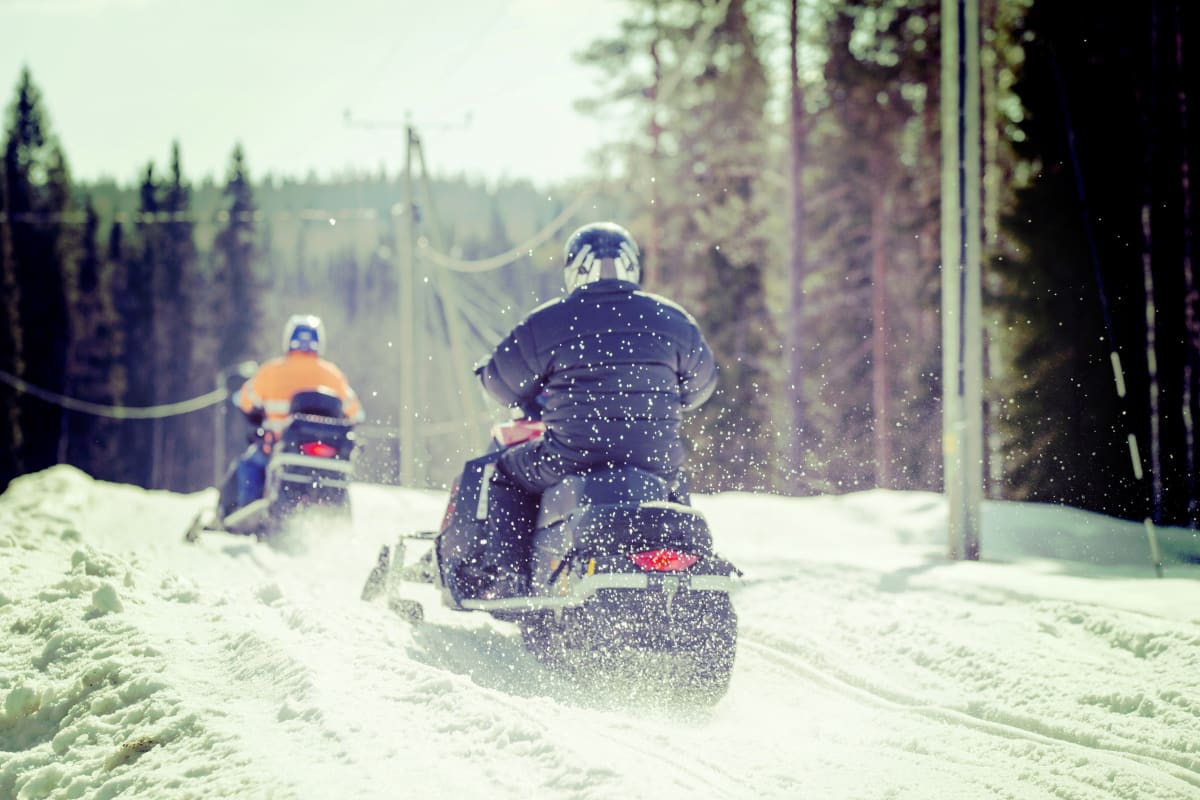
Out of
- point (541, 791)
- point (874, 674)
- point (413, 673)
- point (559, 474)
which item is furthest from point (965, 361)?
point (541, 791)

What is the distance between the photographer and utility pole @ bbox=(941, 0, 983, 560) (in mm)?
10008

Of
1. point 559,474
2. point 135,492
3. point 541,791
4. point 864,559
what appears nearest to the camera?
point 541,791

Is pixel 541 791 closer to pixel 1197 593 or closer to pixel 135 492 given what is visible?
pixel 1197 593

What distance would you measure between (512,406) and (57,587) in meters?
2.18

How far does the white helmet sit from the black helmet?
496 centimetres

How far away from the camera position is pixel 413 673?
4004 mm

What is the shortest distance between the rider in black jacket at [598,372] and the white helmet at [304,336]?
4813mm

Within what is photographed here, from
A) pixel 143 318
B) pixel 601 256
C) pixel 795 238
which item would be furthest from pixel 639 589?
pixel 143 318

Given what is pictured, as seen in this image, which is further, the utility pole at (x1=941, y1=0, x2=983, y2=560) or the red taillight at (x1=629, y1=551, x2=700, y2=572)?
the utility pole at (x1=941, y1=0, x2=983, y2=560)

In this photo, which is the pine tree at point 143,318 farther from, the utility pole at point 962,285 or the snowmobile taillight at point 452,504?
the snowmobile taillight at point 452,504

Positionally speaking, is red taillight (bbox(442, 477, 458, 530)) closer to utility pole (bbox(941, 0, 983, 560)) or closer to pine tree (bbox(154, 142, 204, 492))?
utility pole (bbox(941, 0, 983, 560))

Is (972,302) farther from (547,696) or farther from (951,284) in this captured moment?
(547,696)

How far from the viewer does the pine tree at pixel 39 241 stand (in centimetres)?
5247

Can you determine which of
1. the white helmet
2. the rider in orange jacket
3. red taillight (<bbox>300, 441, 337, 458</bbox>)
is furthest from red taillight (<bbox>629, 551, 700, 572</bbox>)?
the white helmet
